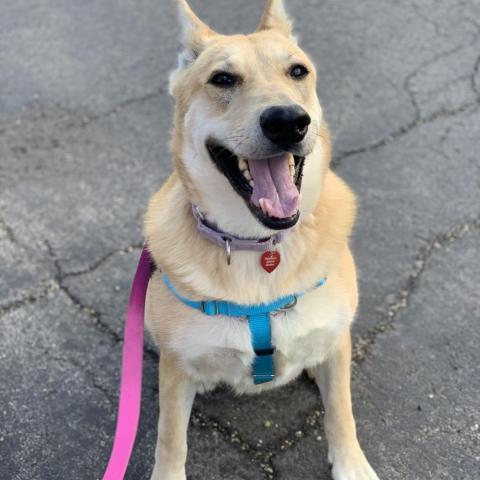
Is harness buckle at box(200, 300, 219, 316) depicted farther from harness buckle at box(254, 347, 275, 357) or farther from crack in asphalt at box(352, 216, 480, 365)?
crack in asphalt at box(352, 216, 480, 365)

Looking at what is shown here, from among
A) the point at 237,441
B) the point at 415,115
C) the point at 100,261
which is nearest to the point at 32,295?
the point at 100,261

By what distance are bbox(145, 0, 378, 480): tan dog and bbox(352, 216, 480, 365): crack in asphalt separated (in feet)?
1.66

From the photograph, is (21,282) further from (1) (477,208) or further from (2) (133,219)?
(1) (477,208)

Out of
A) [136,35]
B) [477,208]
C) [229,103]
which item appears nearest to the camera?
[229,103]

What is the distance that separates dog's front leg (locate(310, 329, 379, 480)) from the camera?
243cm

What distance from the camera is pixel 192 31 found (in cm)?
243

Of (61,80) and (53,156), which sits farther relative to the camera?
(61,80)

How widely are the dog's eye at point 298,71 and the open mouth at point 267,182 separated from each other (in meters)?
0.34

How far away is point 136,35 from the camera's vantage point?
4883 millimetres

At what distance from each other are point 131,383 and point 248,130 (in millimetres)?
966

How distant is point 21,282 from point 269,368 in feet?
5.09

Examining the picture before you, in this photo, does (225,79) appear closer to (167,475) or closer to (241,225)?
(241,225)

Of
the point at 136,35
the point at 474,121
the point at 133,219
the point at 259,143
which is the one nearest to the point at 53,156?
the point at 133,219

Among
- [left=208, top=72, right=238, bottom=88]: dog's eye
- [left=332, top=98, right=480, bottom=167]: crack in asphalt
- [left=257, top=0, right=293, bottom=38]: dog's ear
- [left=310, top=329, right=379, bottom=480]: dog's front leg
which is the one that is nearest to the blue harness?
[left=310, top=329, right=379, bottom=480]: dog's front leg
